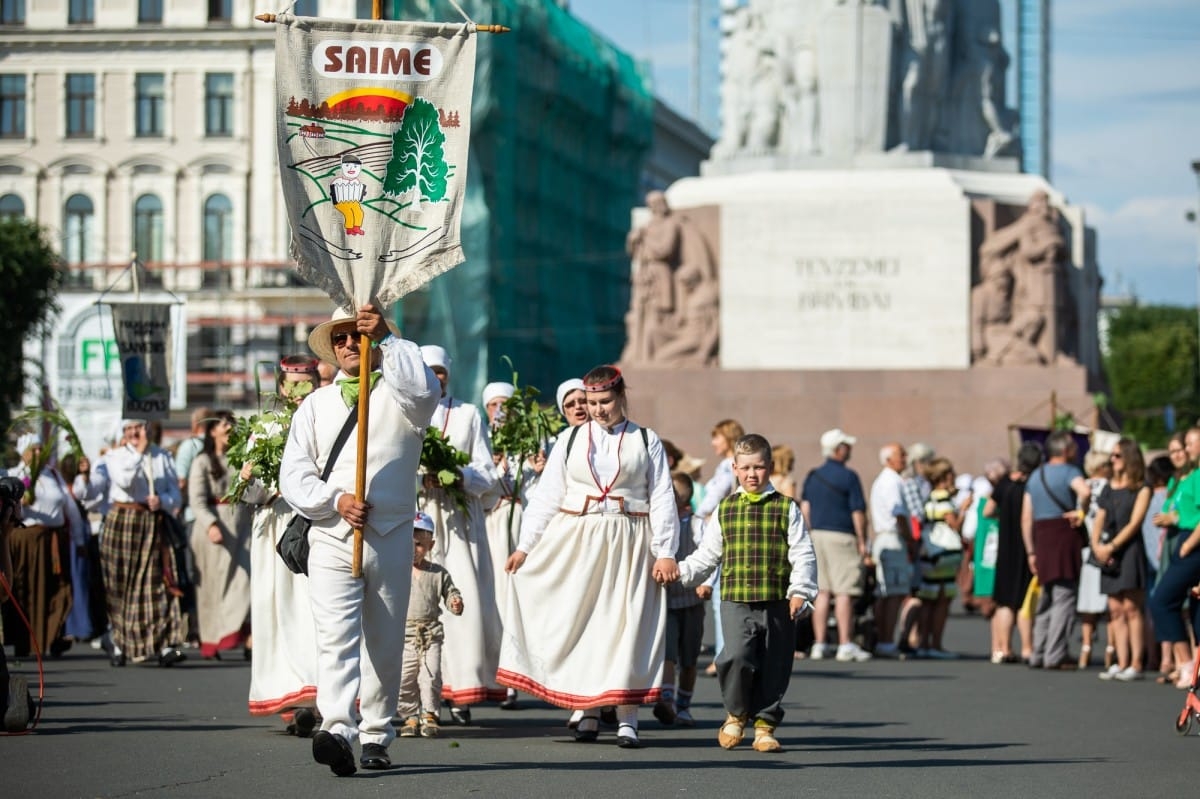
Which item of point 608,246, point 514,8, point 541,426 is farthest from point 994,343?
point 608,246

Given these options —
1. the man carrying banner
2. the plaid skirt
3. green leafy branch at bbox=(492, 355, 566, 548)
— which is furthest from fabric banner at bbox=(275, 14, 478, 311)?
the plaid skirt

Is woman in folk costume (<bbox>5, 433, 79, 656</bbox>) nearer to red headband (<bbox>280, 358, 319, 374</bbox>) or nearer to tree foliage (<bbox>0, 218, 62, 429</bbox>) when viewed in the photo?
red headband (<bbox>280, 358, 319, 374</bbox>)

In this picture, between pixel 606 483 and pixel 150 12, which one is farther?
pixel 150 12

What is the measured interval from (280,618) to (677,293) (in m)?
16.2

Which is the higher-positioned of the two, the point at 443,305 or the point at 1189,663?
the point at 443,305

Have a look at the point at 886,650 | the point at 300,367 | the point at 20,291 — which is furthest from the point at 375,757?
the point at 20,291

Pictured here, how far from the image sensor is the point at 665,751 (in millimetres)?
11344

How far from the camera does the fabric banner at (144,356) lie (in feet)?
64.3

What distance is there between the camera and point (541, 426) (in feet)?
46.8

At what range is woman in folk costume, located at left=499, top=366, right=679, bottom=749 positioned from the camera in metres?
11.4

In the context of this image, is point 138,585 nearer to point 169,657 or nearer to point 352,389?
point 169,657

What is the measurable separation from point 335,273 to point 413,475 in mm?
914

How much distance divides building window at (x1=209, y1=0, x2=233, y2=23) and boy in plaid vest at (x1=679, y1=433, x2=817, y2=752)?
5916 centimetres

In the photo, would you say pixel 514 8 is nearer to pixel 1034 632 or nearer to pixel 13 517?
pixel 1034 632
